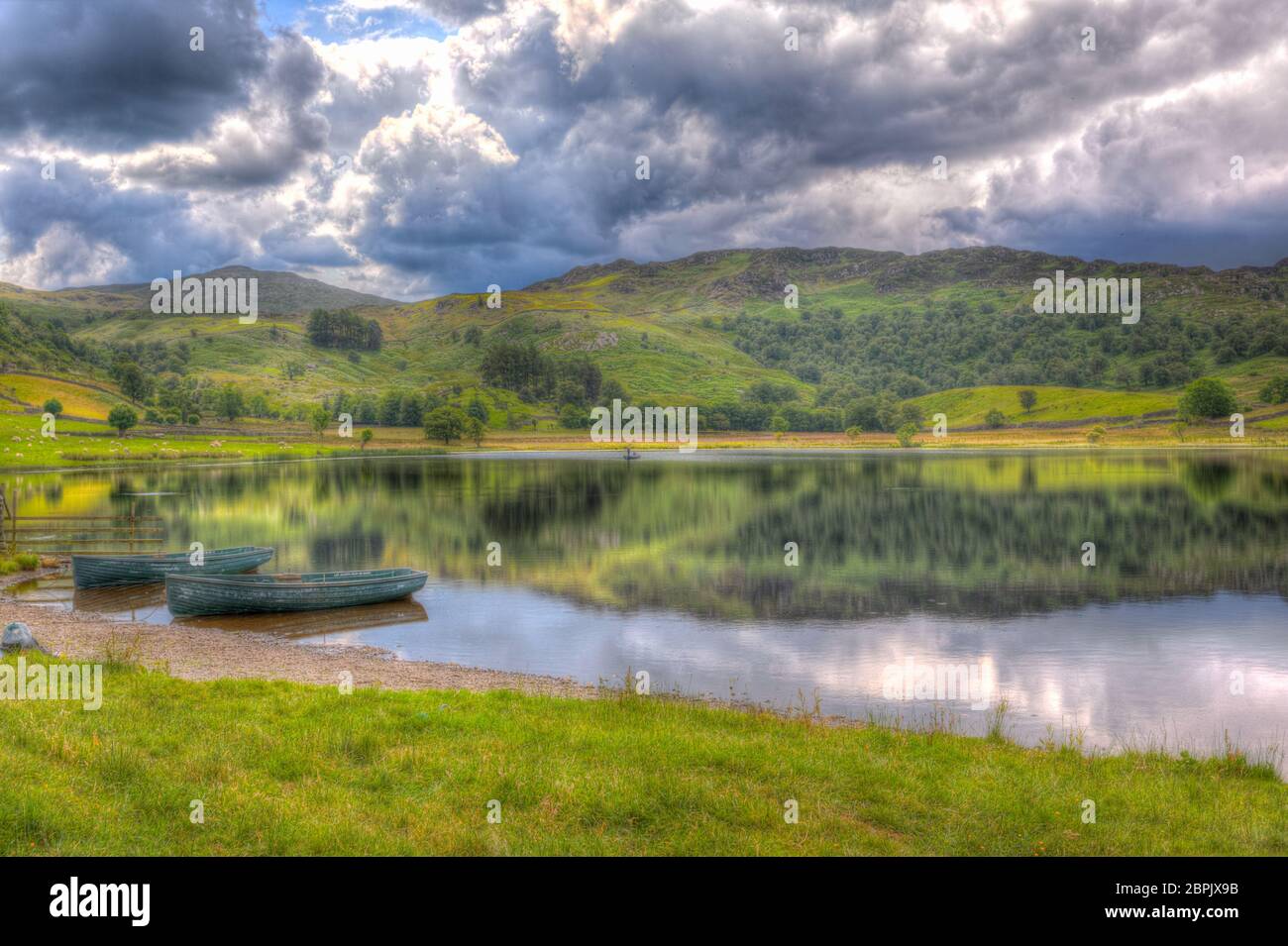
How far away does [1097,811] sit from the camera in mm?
11688

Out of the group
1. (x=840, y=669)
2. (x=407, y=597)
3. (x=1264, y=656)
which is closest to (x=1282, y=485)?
(x=1264, y=656)

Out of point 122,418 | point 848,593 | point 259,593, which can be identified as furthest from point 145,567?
point 122,418

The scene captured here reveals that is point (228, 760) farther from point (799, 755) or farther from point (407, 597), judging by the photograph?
point (407, 597)

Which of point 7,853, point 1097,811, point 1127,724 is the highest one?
point 7,853

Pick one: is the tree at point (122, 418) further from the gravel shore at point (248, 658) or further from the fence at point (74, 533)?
the gravel shore at point (248, 658)

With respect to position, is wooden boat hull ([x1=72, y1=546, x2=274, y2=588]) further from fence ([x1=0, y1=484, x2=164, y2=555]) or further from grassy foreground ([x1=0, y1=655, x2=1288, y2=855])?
grassy foreground ([x1=0, y1=655, x2=1288, y2=855])

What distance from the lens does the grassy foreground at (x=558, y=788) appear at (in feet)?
32.3

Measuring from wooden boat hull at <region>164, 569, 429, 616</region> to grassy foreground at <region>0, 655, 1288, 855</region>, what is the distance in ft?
54.9

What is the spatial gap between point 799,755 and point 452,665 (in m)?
14.4

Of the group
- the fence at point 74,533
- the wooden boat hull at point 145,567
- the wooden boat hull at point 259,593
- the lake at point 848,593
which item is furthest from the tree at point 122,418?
the wooden boat hull at point 259,593
